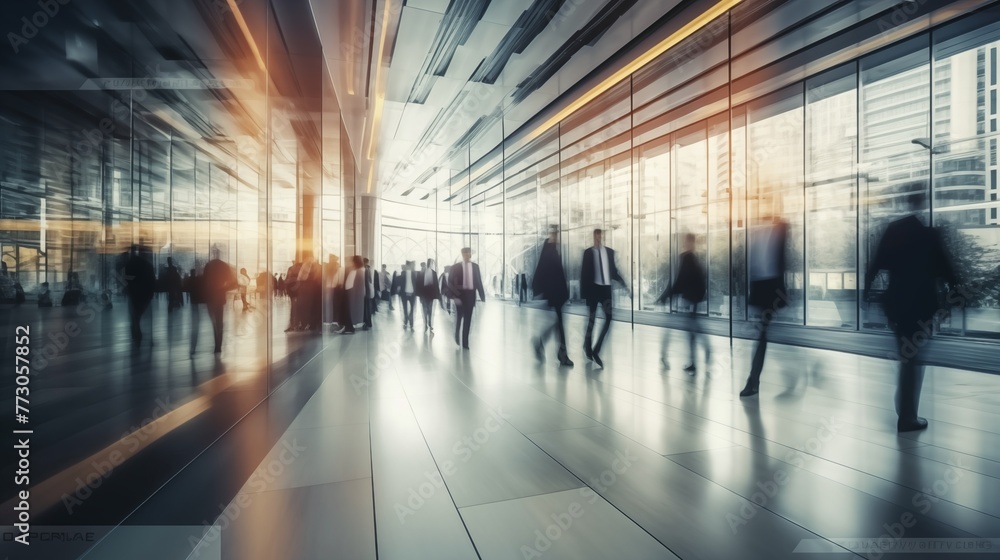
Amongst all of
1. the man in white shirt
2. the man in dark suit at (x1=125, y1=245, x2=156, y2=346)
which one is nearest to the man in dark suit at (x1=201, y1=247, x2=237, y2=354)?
the man in dark suit at (x1=125, y1=245, x2=156, y2=346)

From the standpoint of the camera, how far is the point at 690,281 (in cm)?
705

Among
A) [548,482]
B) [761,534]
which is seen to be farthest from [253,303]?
[761,534]

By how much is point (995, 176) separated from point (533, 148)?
1109 cm

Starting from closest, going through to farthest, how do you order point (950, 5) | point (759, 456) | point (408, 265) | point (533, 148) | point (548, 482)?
point (548, 482)
point (759, 456)
point (950, 5)
point (408, 265)
point (533, 148)

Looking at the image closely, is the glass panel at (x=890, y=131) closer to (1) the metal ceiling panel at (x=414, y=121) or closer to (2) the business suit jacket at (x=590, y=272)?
(2) the business suit jacket at (x=590, y=272)

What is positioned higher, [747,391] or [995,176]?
[995,176]

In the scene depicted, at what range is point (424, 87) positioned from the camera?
10.5m

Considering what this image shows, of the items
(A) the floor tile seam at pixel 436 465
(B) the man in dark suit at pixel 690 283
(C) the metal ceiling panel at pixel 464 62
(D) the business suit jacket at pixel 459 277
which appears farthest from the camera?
(C) the metal ceiling panel at pixel 464 62

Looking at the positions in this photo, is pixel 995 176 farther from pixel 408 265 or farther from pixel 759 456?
pixel 408 265

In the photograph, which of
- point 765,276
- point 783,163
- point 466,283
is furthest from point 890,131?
point 466,283

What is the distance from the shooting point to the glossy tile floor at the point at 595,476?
2217 millimetres

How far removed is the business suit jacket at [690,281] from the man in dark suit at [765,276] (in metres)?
1.68

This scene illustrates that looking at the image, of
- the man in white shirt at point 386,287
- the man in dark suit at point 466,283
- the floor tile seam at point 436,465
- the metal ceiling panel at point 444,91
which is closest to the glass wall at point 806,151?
the man in dark suit at point 466,283

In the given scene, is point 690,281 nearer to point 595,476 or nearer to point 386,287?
point 595,476
